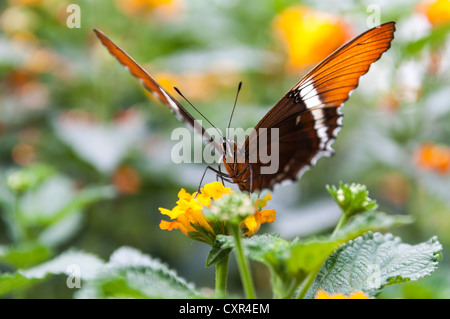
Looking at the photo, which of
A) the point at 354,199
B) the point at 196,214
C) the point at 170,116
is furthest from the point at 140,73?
the point at 170,116

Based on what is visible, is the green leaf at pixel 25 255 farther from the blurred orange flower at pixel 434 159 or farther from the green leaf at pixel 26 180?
the blurred orange flower at pixel 434 159

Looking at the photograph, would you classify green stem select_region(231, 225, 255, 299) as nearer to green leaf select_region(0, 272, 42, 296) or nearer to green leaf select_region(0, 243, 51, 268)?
green leaf select_region(0, 272, 42, 296)

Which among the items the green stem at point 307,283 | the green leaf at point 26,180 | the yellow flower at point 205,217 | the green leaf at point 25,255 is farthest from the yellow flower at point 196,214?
the green leaf at point 26,180

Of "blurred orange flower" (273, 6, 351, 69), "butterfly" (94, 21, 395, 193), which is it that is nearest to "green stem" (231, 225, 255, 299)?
"butterfly" (94, 21, 395, 193)

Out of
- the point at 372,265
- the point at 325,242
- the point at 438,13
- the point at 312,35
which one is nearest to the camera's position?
the point at 325,242

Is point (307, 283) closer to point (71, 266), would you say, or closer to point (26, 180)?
point (71, 266)

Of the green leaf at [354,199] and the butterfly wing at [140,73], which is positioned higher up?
the butterfly wing at [140,73]
